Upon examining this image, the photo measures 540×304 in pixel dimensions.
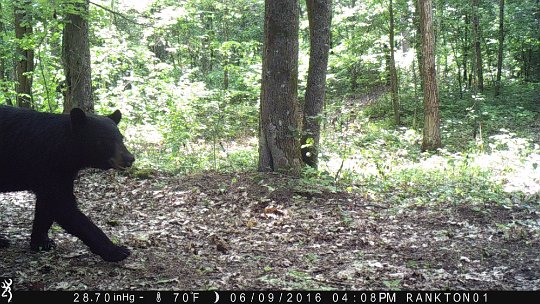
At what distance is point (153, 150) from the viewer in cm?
1191

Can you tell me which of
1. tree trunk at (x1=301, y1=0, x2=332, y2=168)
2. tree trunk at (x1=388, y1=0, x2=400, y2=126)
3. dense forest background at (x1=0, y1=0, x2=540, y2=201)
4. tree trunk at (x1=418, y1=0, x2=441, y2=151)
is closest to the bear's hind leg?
dense forest background at (x1=0, y1=0, x2=540, y2=201)

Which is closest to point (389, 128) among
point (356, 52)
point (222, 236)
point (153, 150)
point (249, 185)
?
point (356, 52)

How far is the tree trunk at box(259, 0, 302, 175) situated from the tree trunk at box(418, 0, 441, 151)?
7336 millimetres

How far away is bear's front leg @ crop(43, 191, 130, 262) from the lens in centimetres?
445

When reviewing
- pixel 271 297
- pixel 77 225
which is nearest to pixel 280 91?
→ pixel 77 225

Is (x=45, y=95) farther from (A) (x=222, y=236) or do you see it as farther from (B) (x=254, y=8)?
(B) (x=254, y=8)

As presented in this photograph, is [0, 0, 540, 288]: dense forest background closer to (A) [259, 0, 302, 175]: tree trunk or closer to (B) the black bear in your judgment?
(A) [259, 0, 302, 175]: tree trunk

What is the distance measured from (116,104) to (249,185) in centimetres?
631

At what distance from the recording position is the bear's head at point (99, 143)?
15.4 feet

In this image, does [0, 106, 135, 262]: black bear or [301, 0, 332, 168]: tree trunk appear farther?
[301, 0, 332, 168]: tree trunk

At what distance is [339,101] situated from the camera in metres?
9.41

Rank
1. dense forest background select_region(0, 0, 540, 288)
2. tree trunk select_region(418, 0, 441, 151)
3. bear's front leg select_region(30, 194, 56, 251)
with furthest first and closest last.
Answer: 1. tree trunk select_region(418, 0, 441, 151)
2. dense forest background select_region(0, 0, 540, 288)
3. bear's front leg select_region(30, 194, 56, 251)

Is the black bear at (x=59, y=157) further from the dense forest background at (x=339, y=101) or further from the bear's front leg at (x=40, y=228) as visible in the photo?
the dense forest background at (x=339, y=101)

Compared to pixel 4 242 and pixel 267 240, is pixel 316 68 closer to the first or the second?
pixel 267 240
